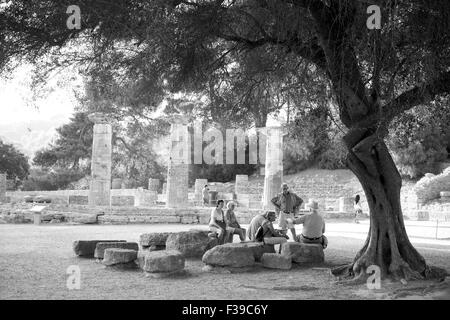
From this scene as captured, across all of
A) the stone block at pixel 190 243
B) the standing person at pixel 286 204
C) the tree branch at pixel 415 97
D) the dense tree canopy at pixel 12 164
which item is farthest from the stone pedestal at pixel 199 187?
the tree branch at pixel 415 97

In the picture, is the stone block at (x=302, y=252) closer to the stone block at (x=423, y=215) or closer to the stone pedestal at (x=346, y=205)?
the stone block at (x=423, y=215)

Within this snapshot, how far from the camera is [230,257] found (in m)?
8.42

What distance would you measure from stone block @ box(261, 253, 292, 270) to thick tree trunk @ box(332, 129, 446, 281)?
0.96m

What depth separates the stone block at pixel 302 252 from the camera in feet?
29.3

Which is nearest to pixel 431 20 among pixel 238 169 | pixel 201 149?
pixel 201 149

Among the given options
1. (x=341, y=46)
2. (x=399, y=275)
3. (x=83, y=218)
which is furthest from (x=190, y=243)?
(x=83, y=218)

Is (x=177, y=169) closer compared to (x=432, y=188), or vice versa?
(x=177, y=169)

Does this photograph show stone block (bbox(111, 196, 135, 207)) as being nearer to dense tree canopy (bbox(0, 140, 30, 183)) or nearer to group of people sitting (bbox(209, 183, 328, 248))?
group of people sitting (bbox(209, 183, 328, 248))

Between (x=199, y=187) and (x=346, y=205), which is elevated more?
(x=199, y=187)

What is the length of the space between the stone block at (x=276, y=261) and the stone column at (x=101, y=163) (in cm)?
1578

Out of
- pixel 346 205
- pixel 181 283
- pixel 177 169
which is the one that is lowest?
pixel 181 283

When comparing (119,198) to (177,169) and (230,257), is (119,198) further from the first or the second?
(230,257)

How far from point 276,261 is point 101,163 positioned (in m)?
16.5
